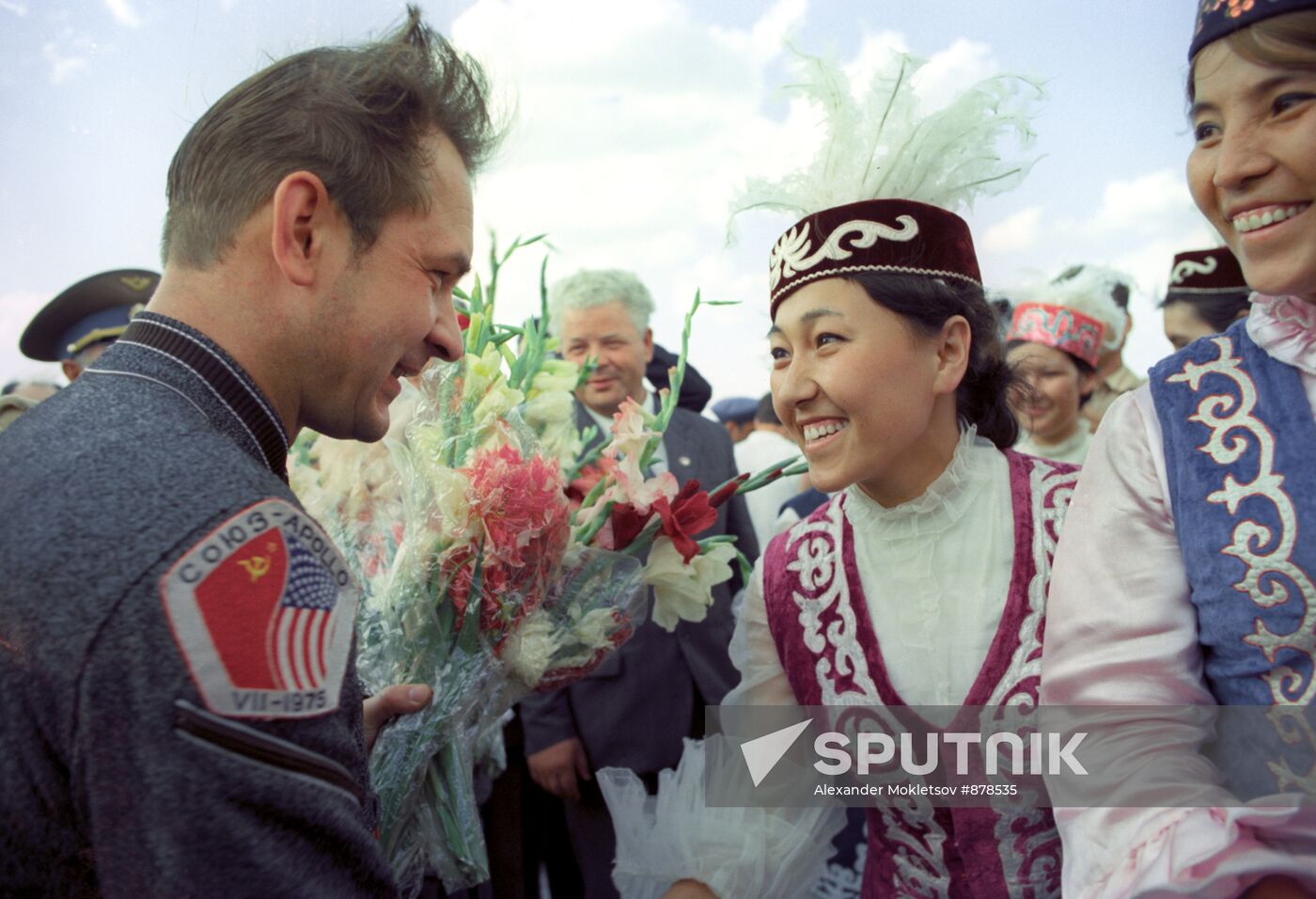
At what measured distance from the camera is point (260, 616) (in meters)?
0.99

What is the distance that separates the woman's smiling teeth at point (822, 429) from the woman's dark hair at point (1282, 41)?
1.00 m

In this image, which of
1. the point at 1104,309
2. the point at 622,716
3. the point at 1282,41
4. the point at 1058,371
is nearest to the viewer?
the point at 1282,41

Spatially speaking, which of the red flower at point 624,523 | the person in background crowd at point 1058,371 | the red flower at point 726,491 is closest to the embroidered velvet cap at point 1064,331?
the person in background crowd at point 1058,371

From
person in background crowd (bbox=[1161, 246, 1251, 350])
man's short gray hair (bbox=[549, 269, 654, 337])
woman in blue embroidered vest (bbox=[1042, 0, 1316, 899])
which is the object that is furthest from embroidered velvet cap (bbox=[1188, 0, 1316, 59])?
man's short gray hair (bbox=[549, 269, 654, 337])

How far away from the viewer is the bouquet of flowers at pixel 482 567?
1699 millimetres

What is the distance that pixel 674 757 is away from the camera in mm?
3570

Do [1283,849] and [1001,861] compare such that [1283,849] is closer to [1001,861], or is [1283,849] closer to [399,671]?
[1001,861]

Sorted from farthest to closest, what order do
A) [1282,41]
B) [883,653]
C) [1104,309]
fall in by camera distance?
[1104,309]
[883,653]
[1282,41]

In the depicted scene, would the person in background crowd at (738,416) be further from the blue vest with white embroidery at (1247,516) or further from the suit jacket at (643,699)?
the blue vest with white embroidery at (1247,516)

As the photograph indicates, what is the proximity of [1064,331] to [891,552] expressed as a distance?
2517mm

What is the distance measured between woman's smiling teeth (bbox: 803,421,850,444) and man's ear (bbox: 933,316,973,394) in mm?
258

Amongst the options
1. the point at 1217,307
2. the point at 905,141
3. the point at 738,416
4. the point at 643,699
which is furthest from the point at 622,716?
the point at 738,416

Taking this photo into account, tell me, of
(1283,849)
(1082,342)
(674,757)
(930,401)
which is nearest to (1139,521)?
(1283,849)

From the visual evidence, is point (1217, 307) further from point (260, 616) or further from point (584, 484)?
point (260, 616)
